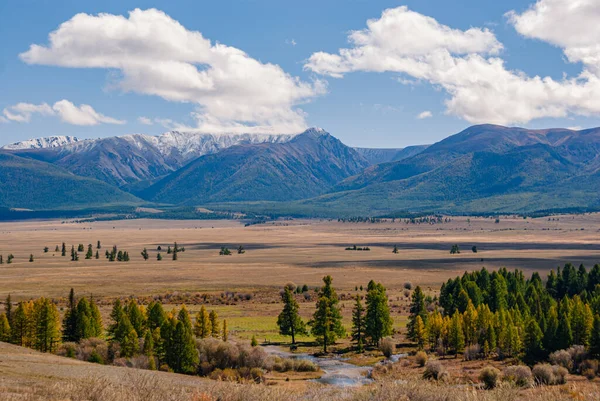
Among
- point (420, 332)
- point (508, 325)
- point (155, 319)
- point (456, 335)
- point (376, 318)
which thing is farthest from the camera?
point (376, 318)

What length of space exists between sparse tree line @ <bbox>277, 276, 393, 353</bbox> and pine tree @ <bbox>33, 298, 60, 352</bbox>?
25587mm

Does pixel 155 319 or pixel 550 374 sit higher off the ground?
pixel 155 319

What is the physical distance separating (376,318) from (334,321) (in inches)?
205

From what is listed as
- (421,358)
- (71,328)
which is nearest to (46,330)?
(71,328)

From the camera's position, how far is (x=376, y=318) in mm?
70562

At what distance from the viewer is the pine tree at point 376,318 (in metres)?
69.8

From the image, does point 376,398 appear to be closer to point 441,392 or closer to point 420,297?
point 441,392

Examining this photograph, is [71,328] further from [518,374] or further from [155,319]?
[518,374]

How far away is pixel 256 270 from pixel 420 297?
7939 cm

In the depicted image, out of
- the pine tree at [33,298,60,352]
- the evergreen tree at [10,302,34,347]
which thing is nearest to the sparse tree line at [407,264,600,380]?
the pine tree at [33,298,60,352]

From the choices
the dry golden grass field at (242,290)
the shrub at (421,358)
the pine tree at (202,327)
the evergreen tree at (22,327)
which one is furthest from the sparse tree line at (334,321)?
the evergreen tree at (22,327)

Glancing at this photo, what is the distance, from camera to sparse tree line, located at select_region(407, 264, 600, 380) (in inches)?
2247

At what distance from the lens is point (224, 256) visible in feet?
612

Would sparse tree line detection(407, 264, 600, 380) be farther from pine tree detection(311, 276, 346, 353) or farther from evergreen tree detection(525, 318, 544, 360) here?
pine tree detection(311, 276, 346, 353)
